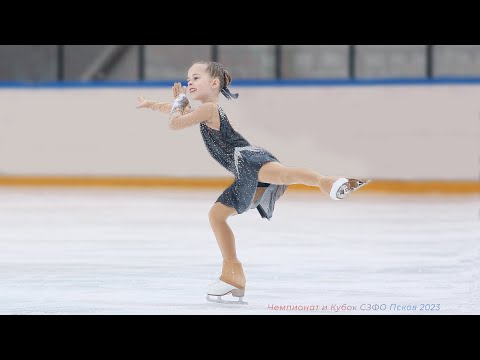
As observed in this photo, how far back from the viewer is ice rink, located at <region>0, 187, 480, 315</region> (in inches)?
145

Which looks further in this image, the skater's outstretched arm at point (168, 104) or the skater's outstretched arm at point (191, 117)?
the skater's outstretched arm at point (168, 104)

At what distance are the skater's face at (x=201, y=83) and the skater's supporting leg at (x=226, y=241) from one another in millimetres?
405

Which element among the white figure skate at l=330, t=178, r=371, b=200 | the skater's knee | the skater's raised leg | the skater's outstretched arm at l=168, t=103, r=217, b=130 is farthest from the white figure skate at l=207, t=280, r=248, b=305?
the white figure skate at l=330, t=178, r=371, b=200

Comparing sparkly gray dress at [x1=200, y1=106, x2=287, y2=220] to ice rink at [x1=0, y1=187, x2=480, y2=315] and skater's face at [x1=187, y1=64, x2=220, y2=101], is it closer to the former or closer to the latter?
skater's face at [x1=187, y1=64, x2=220, y2=101]

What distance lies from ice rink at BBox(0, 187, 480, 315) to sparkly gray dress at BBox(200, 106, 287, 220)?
0.43 metres

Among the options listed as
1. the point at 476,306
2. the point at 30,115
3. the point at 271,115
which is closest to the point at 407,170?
the point at 271,115

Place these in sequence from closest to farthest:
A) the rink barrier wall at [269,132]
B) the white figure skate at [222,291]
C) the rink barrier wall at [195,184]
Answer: the white figure skate at [222,291], the rink barrier wall at [195,184], the rink barrier wall at [269,132]

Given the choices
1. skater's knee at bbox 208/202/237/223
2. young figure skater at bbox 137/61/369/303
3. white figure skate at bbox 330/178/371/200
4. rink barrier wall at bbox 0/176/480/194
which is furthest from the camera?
rink barrier wall at bbox 0/176/480/194

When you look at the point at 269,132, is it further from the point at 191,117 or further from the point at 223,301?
the point at 191,117

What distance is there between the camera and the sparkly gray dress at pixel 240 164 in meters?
3.15

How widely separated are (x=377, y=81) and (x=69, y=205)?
12.5ft

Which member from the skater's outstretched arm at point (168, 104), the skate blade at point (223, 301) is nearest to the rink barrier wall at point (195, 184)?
the skate blade at point (223, 301)

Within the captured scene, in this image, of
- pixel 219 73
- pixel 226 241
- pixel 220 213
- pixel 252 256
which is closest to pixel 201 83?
pixel 219 73

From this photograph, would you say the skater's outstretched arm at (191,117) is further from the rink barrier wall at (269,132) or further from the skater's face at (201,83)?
the rink barrier wall at (269,132)
